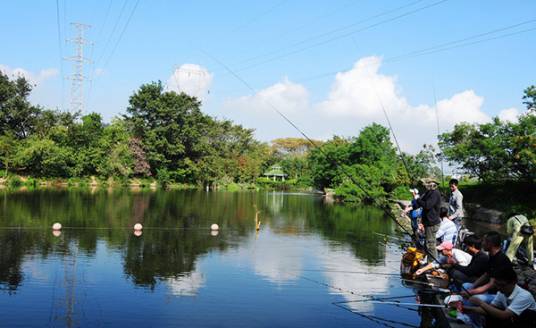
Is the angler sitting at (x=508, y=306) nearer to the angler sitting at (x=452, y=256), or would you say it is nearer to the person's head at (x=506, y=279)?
the person's head at (x=506, y=279)

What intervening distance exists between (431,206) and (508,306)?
14.2 ft

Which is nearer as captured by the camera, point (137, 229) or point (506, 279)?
point (506, 279)

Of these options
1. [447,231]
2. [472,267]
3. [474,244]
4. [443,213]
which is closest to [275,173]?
[443,213]

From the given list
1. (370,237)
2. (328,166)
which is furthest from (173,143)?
(370,237)

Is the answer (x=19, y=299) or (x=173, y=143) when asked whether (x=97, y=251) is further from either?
(x=173, y=143)

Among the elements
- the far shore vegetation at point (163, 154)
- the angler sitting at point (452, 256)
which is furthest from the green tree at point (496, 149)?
the angler sitting at point (452, 256)

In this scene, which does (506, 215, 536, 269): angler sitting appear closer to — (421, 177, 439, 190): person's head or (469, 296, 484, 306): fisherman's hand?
(421, 177, 439, 190): person's head

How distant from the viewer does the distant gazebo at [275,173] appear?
74.8 meters

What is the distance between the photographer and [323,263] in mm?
12773

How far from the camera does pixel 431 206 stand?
32.0ft

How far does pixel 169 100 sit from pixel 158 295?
46868mm

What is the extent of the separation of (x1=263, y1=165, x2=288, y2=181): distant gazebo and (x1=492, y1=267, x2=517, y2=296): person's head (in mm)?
68286

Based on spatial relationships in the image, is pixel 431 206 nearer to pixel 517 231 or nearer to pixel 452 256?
pixel 452 256

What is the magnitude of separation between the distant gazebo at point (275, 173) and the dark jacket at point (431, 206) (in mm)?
64200
